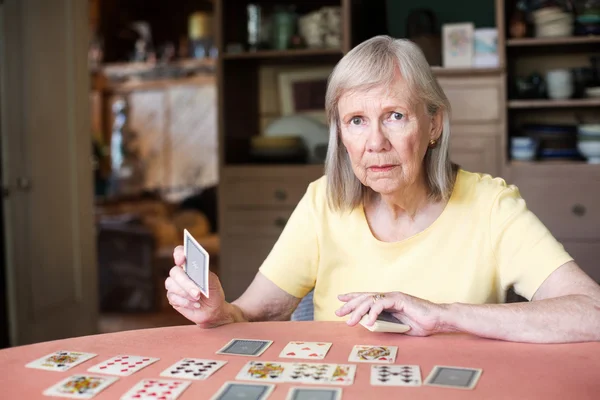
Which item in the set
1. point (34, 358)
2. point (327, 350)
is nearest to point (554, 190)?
point (327, 350)

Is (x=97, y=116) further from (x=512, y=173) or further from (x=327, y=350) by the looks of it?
(x=327, y=350)

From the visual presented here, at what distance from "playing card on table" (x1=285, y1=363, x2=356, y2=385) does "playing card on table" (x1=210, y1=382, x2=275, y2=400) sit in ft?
0.17

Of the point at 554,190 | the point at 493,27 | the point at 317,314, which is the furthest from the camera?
the point at 493,27

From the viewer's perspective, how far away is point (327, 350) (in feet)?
4.30

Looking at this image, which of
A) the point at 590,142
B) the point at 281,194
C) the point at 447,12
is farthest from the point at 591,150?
the point at 281,194

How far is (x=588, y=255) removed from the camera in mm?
3250

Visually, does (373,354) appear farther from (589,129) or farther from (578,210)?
(589,129)

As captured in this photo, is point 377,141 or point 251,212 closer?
point 377,141

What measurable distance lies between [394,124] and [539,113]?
2289 millimetres

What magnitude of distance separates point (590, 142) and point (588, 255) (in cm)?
52

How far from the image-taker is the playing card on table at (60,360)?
1.25 meters

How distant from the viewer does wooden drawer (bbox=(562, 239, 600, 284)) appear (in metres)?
3.23

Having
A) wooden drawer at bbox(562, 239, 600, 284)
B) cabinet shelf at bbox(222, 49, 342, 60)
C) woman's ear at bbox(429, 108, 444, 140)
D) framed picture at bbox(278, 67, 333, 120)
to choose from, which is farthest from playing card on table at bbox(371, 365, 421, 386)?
framed picture at bbox(278, 67, 333, 120)

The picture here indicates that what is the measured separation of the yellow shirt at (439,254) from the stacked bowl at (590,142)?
5.90 ft
